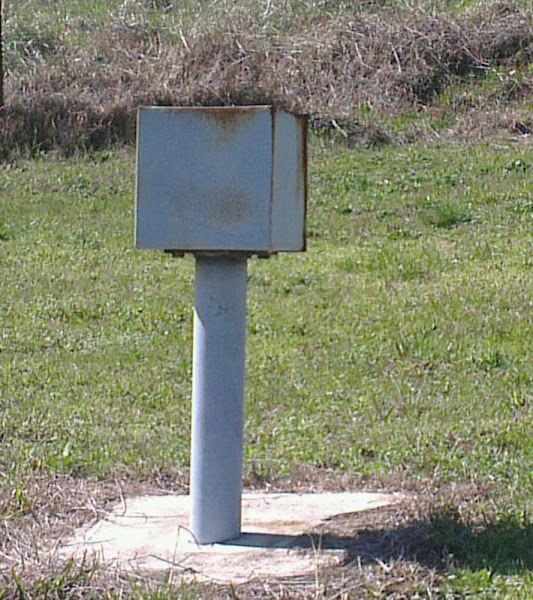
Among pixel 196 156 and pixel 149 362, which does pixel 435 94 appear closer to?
pixel 149 362

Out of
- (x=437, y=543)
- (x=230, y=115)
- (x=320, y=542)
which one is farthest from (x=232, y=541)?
(x=230, y=115)

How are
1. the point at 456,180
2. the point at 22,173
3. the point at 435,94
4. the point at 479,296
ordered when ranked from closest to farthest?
the point at 479,296 → the point at 456,180 → the point at 22,173 → the point at 435,94

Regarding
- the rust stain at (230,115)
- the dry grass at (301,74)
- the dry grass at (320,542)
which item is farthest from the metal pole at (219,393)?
the dry grass at (301,74)

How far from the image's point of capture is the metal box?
341cm

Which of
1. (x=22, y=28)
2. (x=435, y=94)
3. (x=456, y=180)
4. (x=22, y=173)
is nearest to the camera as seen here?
(x=456, y=180)

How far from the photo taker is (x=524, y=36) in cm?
1359

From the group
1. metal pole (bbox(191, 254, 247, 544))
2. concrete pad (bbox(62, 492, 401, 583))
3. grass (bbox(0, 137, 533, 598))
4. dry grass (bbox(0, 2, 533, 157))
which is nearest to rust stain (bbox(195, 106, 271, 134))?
metal pole (bbox(191, 254, 247, 544))

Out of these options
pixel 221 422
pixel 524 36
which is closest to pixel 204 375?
pixel 221 422

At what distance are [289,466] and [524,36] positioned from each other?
A: 10.3 m

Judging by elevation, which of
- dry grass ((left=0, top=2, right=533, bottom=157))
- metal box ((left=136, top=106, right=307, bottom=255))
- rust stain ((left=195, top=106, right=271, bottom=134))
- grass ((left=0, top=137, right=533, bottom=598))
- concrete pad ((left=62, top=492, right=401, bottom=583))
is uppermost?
dry grass ((left=0, top=2, right=533, bottom=157))

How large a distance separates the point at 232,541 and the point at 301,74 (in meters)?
10.8

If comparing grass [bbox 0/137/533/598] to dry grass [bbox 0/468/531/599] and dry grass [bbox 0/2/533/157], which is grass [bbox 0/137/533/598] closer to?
dry grass [bbox 0/468/531/599]

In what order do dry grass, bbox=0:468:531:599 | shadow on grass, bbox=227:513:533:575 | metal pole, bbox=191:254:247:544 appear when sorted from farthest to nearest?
metal pole, bbox=191:254:247:544, shadow on grass, bbox=227:513:533:575, dry grass, bbox=0:468:531:599

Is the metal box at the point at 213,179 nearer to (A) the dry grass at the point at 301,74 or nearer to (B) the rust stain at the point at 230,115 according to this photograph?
(B) the rust stain at the point at 230,115
